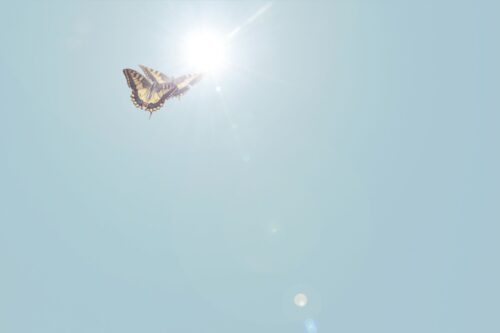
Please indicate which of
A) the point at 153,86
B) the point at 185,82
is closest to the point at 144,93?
the point at 153,86

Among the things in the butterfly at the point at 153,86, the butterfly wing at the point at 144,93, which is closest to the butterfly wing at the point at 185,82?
the butterfly at the point at 153,86

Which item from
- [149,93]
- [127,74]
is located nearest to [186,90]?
[149,93]

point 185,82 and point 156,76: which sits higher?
point 156,76

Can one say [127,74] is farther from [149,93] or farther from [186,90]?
[186,90]

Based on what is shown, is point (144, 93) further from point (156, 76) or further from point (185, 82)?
point (185, 82)

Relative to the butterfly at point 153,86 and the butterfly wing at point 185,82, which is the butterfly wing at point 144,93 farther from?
the butterfly wing at point 185,82
